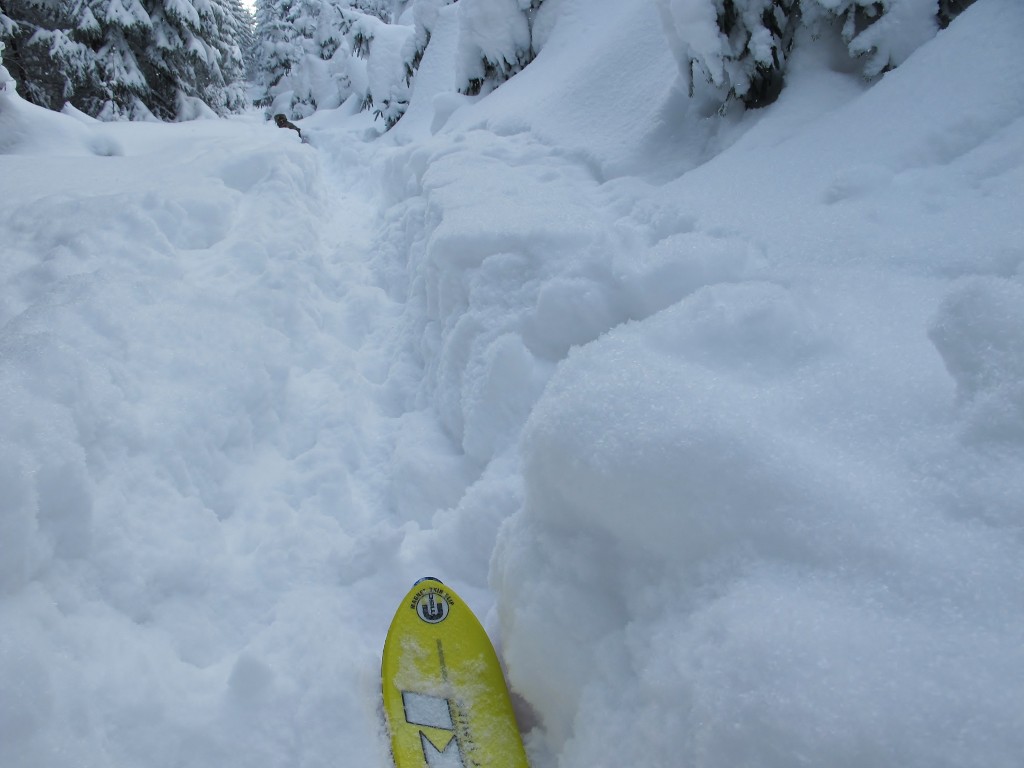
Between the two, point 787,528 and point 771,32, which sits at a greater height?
point 771,32

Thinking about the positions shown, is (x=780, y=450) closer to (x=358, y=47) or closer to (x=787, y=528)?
(x=787, y=528)

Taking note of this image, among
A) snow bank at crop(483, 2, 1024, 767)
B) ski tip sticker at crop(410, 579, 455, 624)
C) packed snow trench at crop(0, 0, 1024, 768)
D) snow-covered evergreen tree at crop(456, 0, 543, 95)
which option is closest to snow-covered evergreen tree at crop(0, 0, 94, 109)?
snow-covered evergreen tree at crop(456, 0, 543, 95)

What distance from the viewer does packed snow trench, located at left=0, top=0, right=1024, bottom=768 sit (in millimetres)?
1331

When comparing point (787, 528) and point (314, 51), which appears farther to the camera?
point (314, 51)

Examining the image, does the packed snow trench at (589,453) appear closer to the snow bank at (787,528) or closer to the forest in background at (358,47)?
the snow bank at (787,528)

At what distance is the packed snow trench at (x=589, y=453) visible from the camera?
133 centimetres

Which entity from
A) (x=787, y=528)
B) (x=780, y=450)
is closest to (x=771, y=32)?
(x=780, y=450)

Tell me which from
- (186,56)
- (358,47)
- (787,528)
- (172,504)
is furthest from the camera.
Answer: (358,47)

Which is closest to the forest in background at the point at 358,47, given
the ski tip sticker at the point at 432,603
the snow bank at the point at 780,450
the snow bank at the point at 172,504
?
the snow bank at the point at 780,450

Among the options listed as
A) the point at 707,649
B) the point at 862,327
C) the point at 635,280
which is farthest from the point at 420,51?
the point at 707,649

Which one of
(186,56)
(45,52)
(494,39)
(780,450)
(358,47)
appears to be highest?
(45,52)

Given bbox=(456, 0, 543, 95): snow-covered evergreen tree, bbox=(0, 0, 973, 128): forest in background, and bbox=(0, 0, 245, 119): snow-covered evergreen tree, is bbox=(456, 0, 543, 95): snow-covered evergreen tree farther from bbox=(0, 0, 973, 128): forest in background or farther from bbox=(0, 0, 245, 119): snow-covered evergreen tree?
bbox=(0, 0, 245, 119): snow-covered evergreen tree

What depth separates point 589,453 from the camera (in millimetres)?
1729

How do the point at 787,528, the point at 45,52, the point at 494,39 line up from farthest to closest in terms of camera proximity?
1. the point at 45,52
2. the point at 494,39
3. the point at 787,528
